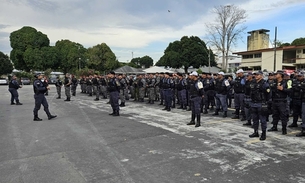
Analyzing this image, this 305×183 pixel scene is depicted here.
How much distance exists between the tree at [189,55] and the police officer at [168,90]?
4656 centimetres

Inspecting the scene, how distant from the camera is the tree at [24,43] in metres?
53.5

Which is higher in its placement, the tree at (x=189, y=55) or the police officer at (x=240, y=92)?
the tree at (x=189, y=55)

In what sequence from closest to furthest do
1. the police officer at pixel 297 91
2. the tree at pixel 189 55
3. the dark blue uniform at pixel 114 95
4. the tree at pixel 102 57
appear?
1. the police officer at pixel 297 91
2. the dark blue uniform at pixel 114 95
3. the tree at pixel 102 57
4. the tree at pixel 189 55

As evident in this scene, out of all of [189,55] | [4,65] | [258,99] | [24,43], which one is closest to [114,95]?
[258,99]

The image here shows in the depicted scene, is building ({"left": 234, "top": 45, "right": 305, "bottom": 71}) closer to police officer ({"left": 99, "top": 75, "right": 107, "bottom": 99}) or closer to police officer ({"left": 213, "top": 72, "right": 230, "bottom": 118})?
police officer ({"left": 99, "top": 75, "right": 107, "bottom": 99})

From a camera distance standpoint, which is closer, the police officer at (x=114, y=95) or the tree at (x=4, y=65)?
the police officer at (x=114, y=95)

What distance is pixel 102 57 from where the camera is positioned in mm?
50281

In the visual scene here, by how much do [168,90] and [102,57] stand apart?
3922 cm

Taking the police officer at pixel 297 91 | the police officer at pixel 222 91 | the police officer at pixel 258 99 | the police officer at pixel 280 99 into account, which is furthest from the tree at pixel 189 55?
the police officer at pixel 258 99

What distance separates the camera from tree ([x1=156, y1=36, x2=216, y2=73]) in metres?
59.2

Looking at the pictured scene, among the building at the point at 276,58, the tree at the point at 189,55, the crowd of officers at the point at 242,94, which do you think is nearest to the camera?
the crowd of officers at the point at 242,94

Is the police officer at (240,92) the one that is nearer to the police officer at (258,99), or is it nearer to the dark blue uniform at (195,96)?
the dark blue uniform at (195,96)

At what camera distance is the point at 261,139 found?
6.84 metres

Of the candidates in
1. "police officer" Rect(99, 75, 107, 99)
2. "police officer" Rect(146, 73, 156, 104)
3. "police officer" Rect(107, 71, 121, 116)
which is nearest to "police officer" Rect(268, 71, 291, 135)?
"police officer" Rect(107, 71, 121, 116)
